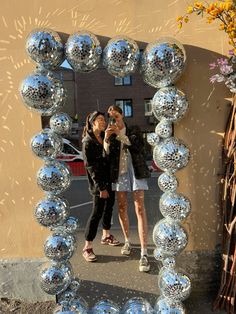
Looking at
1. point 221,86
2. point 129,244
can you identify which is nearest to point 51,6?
point 221,86

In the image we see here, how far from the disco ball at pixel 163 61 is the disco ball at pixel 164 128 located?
31cm

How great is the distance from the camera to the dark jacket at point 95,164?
2973mm

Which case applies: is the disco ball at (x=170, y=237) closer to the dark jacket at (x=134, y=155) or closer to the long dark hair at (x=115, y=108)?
the dark jacket at (x=134, y=155)

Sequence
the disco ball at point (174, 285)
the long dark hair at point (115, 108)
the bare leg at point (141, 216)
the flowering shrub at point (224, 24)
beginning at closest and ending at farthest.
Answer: the flowering shrub at point (224, 24) < the long dark hair at point (115, 108) < the disco ball at point (174, 285) < the bare leg at point (141, 216)

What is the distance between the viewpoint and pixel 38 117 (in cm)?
328

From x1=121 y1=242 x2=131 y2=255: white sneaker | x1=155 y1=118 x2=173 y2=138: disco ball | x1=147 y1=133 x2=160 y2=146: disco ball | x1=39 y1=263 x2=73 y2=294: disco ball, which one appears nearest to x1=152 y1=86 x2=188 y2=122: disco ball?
x1=155 y1=118 x2=173 y2=138: disco ball

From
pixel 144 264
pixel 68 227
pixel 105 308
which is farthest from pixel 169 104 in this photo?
pixel 105 308

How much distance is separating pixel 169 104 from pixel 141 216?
1011 millimetres

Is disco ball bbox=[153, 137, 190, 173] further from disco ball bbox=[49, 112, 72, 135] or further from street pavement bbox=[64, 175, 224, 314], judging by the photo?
disco ball bbox=[49, 112, 72, 135]

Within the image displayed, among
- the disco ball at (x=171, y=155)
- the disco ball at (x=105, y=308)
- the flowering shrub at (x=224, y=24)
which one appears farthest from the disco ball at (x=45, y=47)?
the disco ball at (x=105, y=308)

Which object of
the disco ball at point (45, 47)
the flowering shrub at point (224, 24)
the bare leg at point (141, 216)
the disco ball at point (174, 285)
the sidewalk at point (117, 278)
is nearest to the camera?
the flowering shrub at point (224, 24)

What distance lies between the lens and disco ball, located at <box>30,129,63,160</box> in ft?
9.62

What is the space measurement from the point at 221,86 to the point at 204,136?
1.53 ft

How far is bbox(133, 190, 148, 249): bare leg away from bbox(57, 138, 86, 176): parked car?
0.51 meters
